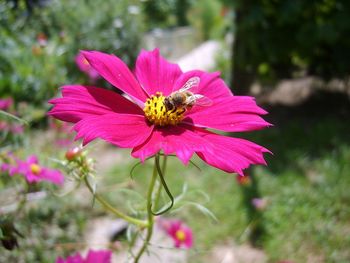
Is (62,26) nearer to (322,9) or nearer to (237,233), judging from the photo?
(322,9)

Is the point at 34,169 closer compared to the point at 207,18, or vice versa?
the point at 34,169

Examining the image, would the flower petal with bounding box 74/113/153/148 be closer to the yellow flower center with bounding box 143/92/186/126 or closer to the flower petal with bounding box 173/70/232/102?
the yellow flower center with bounding box 143/92/186/126

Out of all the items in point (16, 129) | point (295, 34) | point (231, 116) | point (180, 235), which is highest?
point (231, 116)

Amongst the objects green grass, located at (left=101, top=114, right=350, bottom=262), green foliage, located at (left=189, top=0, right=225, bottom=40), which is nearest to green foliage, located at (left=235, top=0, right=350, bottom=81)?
green grass, located at (left=101, top=114, right=350, bottom=262)

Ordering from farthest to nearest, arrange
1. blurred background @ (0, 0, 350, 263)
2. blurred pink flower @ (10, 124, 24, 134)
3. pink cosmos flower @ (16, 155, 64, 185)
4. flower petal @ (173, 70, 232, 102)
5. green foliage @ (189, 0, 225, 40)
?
green foliage @ (189, 0, 225, 40)
blurred background @ (0, 0, 350, 263)
blurred pink flower @ (10, 124, 24, 134)
pink cosmos flower @ (16, 155, 64, 185)
flower petal @ (173, 70, 232, 102)

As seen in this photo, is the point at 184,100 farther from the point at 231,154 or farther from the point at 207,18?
the point at 207,18

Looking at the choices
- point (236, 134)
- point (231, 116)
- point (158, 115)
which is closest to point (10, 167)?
point (158, 115)

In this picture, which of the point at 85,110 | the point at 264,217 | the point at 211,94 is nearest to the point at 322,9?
the point at 264,217
